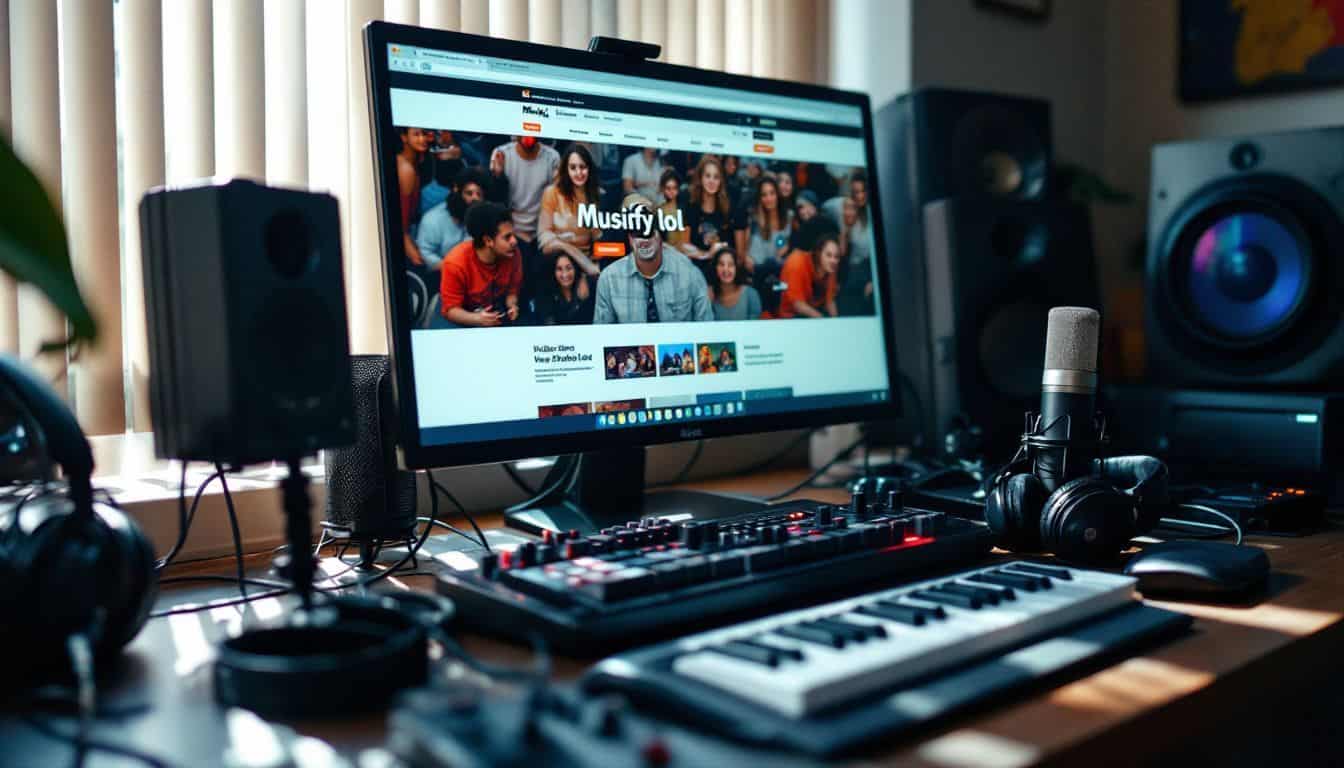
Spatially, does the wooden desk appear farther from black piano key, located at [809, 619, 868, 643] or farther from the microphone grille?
the microphone grille

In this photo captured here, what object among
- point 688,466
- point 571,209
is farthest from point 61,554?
point 688,466

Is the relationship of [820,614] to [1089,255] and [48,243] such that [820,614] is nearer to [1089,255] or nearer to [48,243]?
[48,243]

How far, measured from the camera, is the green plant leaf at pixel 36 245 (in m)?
0.57

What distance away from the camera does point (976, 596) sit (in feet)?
2.12

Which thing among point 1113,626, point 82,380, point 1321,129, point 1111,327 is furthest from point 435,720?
point 1111,327

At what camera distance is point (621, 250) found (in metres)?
0.98

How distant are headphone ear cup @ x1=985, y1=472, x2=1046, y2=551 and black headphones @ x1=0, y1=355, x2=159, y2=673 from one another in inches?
25.1

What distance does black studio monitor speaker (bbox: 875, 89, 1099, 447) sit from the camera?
4.33 ft

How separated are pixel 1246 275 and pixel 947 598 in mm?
933

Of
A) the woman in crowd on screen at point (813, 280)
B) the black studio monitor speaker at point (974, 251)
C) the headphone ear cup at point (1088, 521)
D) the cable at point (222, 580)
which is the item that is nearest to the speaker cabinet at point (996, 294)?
the black studio monitor speaker at point (974, 251)

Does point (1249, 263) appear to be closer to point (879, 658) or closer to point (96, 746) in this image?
point (879, 658)

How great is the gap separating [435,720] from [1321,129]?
1307 mm

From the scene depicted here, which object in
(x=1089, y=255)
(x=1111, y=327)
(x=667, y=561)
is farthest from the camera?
(x=1111, y=327)

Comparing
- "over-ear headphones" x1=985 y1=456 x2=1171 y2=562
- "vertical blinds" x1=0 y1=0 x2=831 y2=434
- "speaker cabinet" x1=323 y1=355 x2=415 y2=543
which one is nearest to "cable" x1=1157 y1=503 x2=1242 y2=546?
"over-ear headphones" x1=985 y1=456 x2=1171 y2=562
